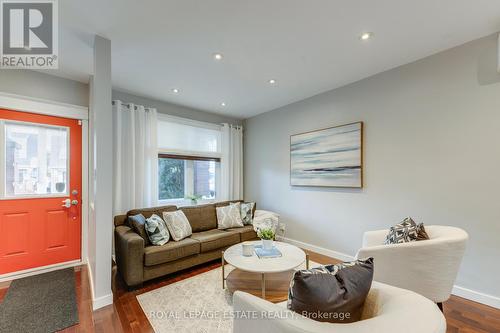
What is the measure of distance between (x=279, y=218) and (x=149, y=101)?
317 cm

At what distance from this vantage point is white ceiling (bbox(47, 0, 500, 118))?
5.83 ft

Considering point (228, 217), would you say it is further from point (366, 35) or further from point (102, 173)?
point (366, 35)

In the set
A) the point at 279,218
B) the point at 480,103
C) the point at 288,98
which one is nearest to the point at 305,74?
the point at 288,98

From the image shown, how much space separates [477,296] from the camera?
7.21ft

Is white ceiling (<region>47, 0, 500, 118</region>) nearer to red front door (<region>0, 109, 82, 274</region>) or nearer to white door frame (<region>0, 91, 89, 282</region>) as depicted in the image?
white door frame (<region>0, 91, 89, 282</region>)

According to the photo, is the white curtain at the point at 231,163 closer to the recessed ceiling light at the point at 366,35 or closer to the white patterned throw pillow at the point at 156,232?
the white patterned throw pillow at the point at 156,232

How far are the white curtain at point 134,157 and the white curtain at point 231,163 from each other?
4.57 feet

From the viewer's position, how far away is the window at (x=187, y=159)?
388 centimetres

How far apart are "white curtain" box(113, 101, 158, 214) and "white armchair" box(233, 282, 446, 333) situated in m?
2.91

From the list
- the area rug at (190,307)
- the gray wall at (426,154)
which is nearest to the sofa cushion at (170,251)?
the area rug at (190,307)

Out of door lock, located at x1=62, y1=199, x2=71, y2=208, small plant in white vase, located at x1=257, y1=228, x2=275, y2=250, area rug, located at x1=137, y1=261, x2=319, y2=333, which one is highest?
door lock, located at x1=62, y1=199, x2=71, y2=208

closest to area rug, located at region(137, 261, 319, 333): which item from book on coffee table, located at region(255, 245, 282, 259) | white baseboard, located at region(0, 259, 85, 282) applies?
book on coffee table, located at region(255, 245, 282, 259)

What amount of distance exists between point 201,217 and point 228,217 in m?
0.46

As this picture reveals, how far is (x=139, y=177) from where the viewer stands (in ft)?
11.4
